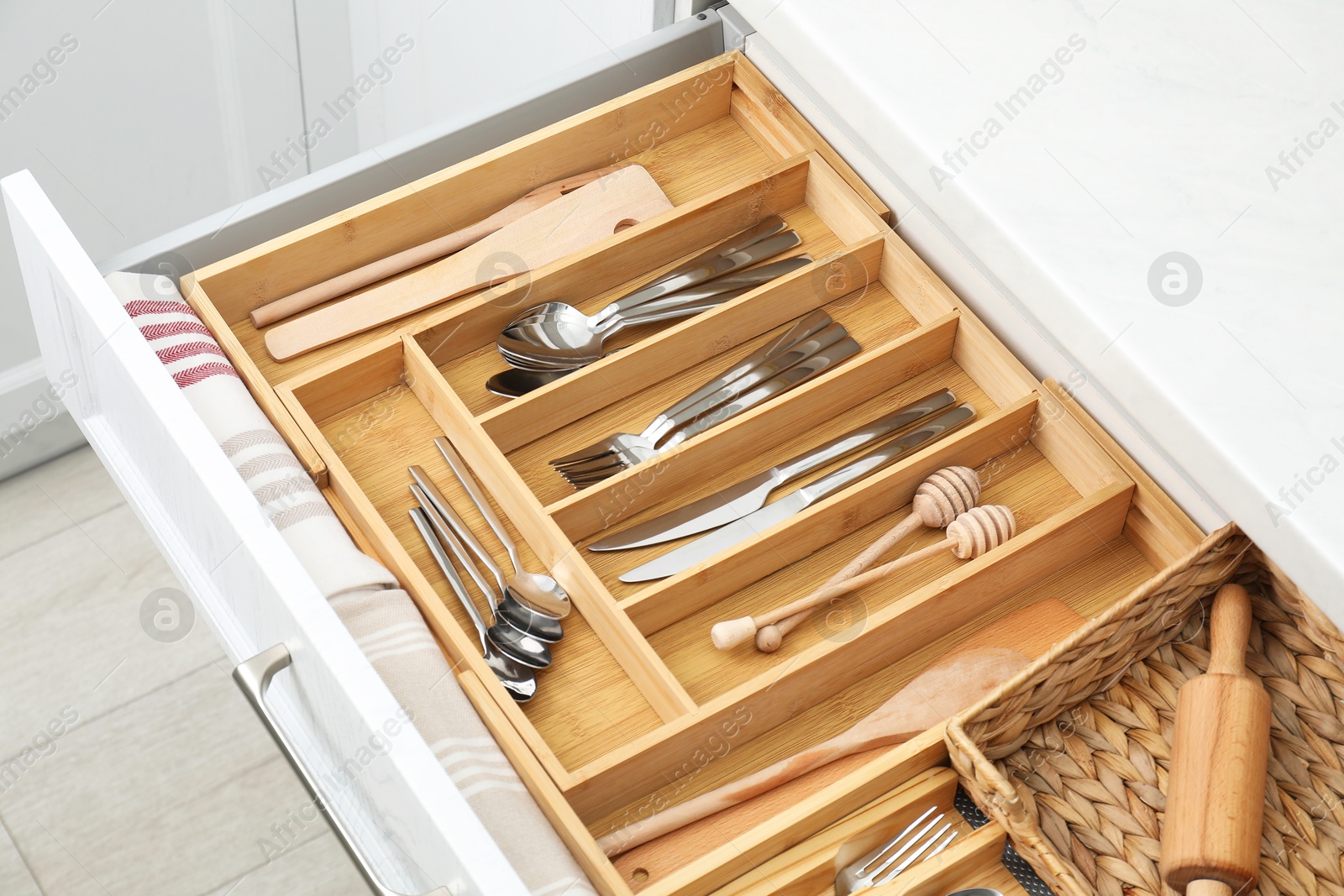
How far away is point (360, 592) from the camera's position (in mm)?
875

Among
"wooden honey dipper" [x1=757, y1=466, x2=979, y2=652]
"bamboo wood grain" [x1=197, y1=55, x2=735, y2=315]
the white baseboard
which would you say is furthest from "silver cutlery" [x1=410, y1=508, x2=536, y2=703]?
Answer: the white baseboard

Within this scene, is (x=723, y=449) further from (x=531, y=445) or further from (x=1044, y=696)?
(x=1044, y=696)

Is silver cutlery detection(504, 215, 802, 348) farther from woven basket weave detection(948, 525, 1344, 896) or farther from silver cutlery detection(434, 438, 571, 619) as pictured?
woven basket weave detection(948, 525, 1344, 896)

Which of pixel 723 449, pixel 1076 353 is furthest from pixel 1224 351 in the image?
pixel 723 449

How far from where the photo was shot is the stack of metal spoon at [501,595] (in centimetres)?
89

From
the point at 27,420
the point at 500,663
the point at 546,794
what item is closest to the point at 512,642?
the point at 500,663

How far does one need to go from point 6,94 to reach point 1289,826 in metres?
1.70

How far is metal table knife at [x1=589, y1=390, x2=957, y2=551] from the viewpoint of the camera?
0.94m

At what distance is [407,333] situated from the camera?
101 centimetres

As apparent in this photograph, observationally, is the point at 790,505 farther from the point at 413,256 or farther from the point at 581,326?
the point at 413,256

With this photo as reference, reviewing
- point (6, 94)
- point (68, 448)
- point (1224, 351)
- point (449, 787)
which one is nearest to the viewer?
point (449, 787)

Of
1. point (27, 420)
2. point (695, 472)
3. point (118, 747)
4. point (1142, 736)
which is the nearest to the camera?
point (1142, 736)

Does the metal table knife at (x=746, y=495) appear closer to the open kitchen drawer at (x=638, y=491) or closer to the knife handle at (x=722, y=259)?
the open kitchen drawer at (x=638, y=491)

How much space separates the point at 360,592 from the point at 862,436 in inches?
16.0
